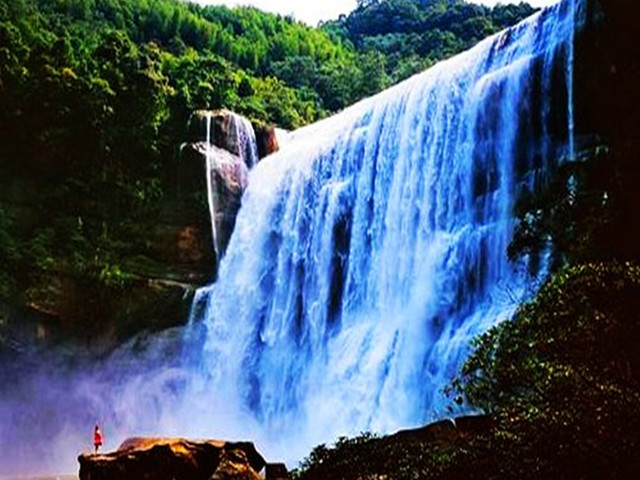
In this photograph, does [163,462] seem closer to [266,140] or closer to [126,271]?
[126,271]

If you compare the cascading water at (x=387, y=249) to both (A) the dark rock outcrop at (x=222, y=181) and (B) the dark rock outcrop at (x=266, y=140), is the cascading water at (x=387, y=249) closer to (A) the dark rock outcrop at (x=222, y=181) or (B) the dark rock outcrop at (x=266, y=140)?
(A) the dark rock outcrop at (x=222, y=181)

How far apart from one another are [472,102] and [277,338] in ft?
33.5

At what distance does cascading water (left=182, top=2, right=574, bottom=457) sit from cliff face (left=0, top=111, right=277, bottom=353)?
1116mm

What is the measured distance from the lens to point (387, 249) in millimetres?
24188

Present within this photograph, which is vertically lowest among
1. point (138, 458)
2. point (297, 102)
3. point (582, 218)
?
point (138, 458)

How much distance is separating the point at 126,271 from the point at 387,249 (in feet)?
34.0

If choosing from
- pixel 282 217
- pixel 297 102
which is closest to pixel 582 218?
pixel 282 217

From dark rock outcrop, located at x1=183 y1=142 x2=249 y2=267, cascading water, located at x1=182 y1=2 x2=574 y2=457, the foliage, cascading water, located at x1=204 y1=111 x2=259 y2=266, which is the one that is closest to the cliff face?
dark rock outcrop, located at x1=183 y1=142 x2=249 y2=267

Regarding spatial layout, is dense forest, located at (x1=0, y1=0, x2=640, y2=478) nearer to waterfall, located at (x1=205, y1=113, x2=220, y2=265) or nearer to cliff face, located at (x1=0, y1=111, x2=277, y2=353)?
cliff face, located at (x1=0, y1=111, x2=277, y2=353)

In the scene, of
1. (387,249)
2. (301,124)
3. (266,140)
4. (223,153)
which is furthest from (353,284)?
(301,124)

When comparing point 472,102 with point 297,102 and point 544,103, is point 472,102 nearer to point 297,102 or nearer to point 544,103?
point 544,103

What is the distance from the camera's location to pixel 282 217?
97.9ft

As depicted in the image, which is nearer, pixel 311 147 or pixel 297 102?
pixel 311 147

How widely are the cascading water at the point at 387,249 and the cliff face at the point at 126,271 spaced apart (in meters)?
1.12
